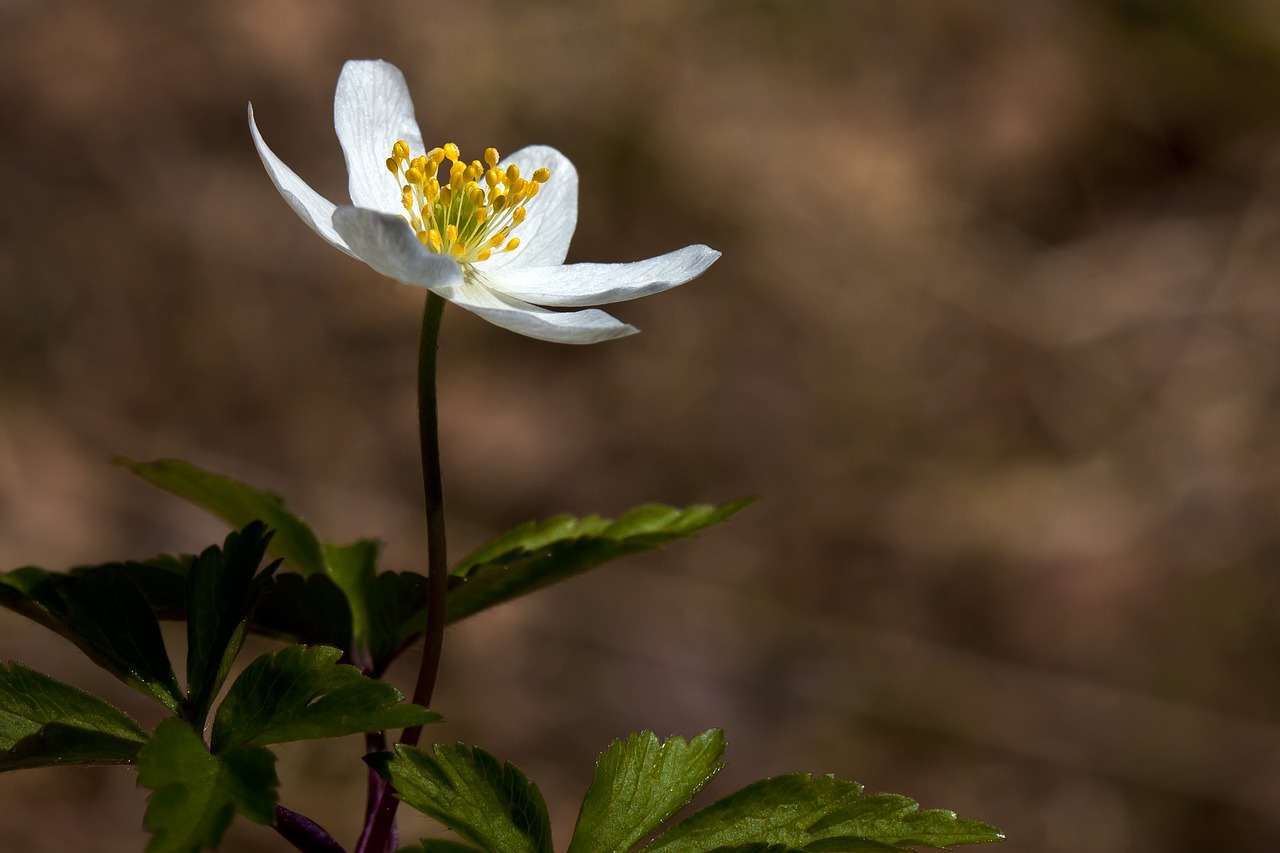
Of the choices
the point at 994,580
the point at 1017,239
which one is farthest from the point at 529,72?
the point at 994,580

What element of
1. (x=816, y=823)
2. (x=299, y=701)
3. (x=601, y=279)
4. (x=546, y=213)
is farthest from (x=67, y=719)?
(x=546, y=213)

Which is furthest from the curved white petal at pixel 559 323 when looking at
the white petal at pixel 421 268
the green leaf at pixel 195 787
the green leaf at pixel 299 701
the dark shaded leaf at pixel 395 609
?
the green leaf at pixel 195 787

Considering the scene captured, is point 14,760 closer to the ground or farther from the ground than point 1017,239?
closer to the ground

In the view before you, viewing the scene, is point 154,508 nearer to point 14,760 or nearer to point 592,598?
point 592,598

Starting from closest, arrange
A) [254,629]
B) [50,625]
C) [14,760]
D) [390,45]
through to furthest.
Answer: [14,760], [50,625], [254,629], [390,45]

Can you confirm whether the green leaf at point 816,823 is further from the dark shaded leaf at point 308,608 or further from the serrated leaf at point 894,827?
the dark shaded leaf at point 308,608

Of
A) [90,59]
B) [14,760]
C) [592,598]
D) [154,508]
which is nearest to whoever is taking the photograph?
[14,760]

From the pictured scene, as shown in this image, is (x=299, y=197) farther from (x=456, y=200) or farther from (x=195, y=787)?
(x=195, y=787)
